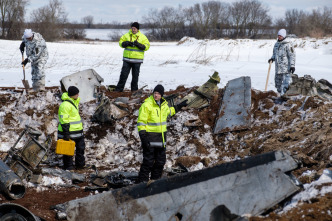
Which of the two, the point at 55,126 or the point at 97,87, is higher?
A: the point at 97,87

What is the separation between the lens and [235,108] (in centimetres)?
841

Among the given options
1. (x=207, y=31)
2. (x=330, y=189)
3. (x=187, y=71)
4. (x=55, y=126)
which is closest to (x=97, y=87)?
(x=55, y=126)

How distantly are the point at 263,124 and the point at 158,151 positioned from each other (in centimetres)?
285

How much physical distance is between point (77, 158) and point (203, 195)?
3559 mm

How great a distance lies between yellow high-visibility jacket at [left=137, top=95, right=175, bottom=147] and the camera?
6.08 metres

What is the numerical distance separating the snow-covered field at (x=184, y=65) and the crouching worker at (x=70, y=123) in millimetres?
4960

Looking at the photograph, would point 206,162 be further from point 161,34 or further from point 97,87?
point 161,34

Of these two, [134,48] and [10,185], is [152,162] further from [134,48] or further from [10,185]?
[134,48]

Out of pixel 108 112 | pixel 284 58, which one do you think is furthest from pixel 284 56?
pixel 108 112

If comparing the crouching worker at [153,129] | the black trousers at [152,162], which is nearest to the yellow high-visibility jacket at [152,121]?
the crouching worker at [153,129]

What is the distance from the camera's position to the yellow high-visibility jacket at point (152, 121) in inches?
239

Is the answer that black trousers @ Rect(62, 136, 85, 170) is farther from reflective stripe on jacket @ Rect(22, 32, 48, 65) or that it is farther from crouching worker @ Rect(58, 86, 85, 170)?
reflective stripe on jacket @ Rect(22, 32, 48, 65)

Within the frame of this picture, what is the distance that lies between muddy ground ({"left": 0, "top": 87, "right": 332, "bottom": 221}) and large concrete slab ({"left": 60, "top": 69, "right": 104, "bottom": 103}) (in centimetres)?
44

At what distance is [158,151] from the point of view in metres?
6.32
